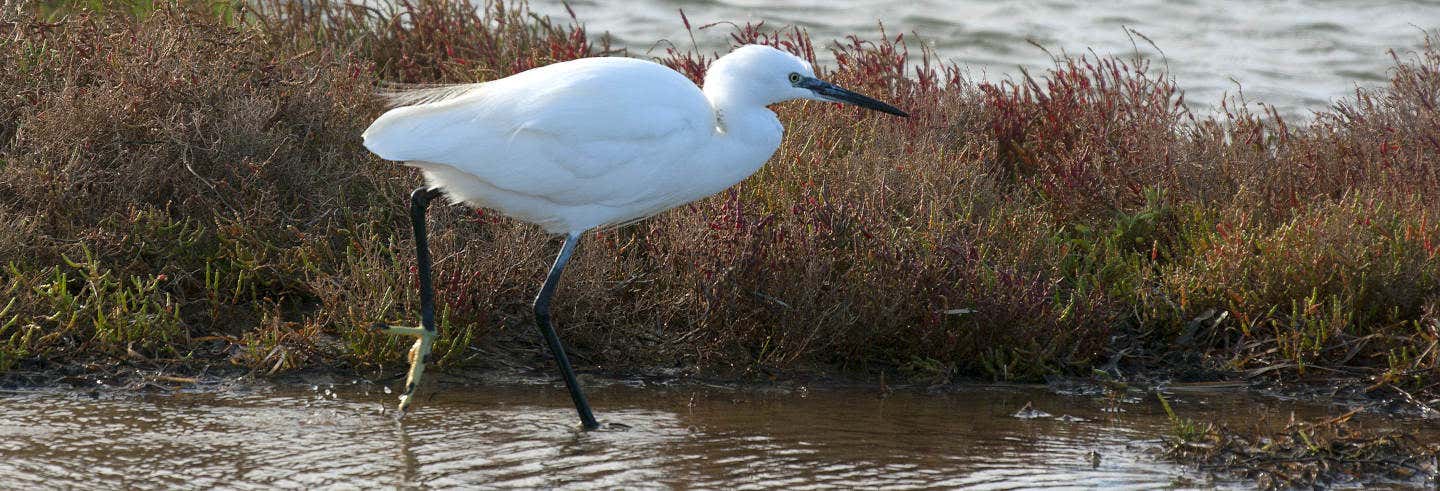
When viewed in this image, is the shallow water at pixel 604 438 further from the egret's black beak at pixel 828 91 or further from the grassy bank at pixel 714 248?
the egret's black beak at pixel 828 91

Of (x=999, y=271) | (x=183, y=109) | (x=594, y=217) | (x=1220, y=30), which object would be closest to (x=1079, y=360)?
(x=999, y=271)

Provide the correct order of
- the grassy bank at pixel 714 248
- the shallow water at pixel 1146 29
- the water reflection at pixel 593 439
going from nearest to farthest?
A: the water reflection at pixel 593 439 < the grassy bank at pixel 714 248 < the shallow water at pixel 1146 29

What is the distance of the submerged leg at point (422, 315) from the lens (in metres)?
4.09

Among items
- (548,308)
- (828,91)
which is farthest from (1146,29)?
(548,308)

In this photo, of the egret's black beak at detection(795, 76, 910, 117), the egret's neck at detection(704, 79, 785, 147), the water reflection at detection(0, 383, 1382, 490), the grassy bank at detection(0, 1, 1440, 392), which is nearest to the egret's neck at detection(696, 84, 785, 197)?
the egret's neck at detection(704, 79, 785, 147)

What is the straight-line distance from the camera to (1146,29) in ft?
36.9

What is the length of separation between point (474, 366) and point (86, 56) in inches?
85.5

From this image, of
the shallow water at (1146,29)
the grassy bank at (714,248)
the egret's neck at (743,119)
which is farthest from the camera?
the shallow water at (1146,29)

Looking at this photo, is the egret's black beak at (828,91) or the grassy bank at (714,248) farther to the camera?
the grassy bank at (714,248)

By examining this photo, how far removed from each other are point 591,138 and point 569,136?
0.06 m

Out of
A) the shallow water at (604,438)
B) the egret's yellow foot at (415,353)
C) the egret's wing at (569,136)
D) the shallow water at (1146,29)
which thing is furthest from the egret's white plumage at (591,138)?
the shallow water at (1146,29)

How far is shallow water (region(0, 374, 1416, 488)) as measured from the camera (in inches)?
138

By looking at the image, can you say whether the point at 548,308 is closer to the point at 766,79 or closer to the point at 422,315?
the point at 422,315

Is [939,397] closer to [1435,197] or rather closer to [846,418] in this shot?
[846,418]
